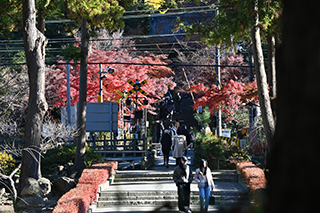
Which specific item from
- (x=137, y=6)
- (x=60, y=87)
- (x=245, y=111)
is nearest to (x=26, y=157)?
(x=60, y=87)

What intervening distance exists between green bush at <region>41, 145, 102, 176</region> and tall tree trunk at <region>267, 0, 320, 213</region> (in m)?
18.8

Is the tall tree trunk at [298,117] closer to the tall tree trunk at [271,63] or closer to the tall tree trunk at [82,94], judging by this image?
the tall tree trunk at [271,63]

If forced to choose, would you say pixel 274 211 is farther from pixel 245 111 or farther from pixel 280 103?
pixel 245 111

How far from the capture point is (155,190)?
46.6ft

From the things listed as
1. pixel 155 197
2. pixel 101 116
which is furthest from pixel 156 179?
pixel 101 116

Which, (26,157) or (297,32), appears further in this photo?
(26,157)

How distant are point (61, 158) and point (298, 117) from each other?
19829 millimetres

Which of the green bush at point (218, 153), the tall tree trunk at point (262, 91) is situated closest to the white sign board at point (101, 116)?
the green bush at point (218, 153)

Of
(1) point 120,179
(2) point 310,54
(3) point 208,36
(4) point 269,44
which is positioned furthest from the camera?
(1) point 120,179

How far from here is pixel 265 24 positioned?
12023mm

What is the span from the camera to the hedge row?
1016 cm

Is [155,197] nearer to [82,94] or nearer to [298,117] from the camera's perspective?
→ [82,94]

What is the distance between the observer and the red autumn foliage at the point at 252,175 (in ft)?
41.4

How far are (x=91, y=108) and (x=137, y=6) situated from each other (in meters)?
22.1
